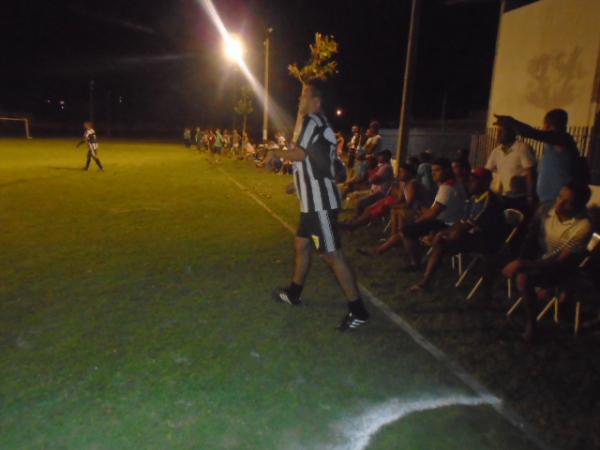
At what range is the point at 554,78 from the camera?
12.6 metres

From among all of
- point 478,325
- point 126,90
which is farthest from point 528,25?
point 126,90

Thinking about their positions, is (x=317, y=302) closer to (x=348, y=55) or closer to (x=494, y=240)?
(x=494, y=240)

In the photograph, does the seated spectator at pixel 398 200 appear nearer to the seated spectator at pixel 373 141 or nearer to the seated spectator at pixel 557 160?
the seated spectator at pixel 557 160

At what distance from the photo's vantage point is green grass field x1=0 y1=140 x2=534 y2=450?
314 cm

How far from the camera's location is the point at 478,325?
4.80 metres

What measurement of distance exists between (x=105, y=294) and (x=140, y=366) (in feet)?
5.83

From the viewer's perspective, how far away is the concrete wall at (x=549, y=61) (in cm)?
1159

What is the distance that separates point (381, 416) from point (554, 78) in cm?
1196

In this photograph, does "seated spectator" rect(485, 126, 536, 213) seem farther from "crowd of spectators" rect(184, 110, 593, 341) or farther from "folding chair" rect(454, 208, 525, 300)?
"folding chair" rect(454, 208, 525, 300)

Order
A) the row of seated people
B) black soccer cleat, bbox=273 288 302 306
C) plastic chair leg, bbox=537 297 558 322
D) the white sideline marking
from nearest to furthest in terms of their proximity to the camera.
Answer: the white sideline marking, the row of seated people, plastic chair leg, bbox=537 297 558 322, black soccer cleat, bbox=273 288 302 306

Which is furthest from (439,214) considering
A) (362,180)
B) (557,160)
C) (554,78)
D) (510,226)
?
(554,78)

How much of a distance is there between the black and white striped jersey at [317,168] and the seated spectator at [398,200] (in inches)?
109

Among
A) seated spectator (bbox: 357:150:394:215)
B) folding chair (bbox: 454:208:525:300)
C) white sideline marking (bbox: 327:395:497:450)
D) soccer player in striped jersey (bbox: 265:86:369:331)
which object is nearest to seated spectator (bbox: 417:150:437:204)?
seated spectator (bbox: 357:150:394:215)

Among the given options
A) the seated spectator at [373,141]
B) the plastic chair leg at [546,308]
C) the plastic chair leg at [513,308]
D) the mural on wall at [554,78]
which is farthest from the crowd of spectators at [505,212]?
the mural on wall at [554,78]
